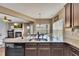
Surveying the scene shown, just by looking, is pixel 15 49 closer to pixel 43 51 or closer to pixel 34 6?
pixel 43 51

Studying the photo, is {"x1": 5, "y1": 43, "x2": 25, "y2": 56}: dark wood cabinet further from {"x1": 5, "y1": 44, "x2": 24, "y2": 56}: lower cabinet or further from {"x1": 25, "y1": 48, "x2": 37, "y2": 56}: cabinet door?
{"x1": 25, "y1": 48, "x2": 37, "y2": 56}: cabinet door

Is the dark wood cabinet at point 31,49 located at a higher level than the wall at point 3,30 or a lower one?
lower

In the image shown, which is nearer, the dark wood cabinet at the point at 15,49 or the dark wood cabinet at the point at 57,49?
the dark wood cabinet at the point at 57,49

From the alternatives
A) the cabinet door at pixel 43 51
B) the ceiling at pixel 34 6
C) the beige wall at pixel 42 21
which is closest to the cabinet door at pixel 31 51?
the cabinet door at pixel 43 51

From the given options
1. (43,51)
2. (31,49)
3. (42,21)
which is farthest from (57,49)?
(42,21)

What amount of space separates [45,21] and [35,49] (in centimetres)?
449

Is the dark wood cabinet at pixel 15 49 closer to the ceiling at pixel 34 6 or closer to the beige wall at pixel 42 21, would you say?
the ceiling at pixel 34 6

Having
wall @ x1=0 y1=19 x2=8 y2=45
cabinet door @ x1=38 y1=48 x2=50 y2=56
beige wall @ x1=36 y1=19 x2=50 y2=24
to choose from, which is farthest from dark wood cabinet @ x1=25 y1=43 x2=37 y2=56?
wall @ x1=0 y1=19 x2=8 y2=45

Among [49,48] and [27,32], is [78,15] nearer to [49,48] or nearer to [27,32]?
[49,48]

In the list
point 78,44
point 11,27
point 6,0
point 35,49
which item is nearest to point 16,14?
point 35,49

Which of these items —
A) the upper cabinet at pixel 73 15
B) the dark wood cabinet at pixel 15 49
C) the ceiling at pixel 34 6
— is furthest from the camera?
the dark wood cabinet at pixel 15 49

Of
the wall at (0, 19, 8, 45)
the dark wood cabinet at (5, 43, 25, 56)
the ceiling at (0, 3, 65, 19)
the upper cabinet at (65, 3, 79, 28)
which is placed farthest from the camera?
the wall at (0, 19, 8, 45)

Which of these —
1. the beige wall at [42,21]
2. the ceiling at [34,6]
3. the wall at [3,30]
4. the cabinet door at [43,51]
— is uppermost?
the ceiling at [34,6]

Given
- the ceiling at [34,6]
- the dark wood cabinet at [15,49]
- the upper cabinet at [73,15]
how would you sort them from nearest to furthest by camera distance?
the upper cabinet at [73,15], the ceiling at [34,6], the dark wood cabinet at [15,49]
